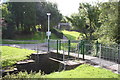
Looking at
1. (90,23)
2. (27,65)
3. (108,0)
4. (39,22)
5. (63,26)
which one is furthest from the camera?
(63,26)

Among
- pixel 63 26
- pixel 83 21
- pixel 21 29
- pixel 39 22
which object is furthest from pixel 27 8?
pixel 63 26

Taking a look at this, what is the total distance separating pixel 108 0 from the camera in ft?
27.6

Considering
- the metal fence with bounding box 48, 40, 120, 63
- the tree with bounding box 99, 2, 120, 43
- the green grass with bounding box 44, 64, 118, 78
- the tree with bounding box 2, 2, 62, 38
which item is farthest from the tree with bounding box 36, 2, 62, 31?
the green grass with bounding box 44, 64, 118, 78

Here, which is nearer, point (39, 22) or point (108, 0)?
point (108, 0)

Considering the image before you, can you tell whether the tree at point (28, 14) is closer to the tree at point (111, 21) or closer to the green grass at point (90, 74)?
the tree at point (111, 21)

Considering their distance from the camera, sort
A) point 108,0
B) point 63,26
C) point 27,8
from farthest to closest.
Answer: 1. point 63,26
2. point 27,8
3. point 108,0

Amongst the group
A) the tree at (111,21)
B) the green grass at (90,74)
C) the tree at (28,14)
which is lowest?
the green grass at (90,74)

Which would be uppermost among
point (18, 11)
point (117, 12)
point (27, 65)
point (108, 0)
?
point (18, 11)

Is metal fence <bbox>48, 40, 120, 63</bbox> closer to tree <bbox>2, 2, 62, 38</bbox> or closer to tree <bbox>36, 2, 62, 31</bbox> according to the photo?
tree <bbox>2, 2, 62, 38</bbox>

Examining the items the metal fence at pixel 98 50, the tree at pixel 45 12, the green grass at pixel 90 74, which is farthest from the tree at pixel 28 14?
the green grass at pixel 90 74

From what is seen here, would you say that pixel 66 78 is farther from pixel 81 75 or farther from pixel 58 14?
pixel 58 14

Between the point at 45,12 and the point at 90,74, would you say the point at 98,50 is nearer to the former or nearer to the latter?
the point at 90,74

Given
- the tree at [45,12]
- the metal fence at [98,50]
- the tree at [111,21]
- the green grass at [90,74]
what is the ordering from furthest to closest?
the tree at [45,12]
the tree at [111,21]
the metal fence at [98,50]
the green grass at [90,74]

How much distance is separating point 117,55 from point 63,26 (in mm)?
33789
